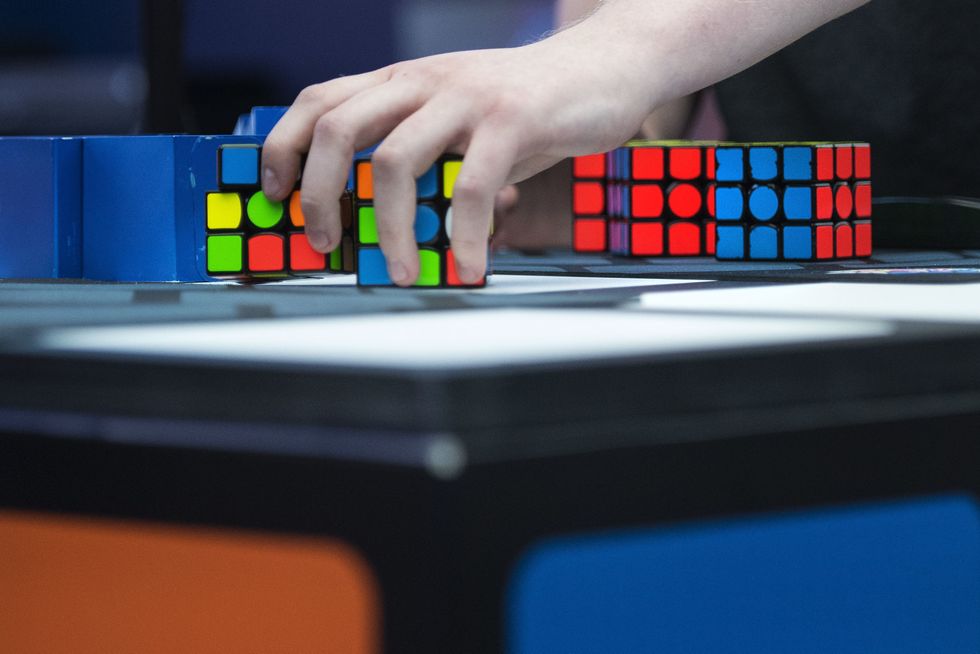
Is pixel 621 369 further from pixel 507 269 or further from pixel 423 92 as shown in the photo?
pixel 507 269

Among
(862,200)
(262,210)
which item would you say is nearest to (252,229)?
(262,210)

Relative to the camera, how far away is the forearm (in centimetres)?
110

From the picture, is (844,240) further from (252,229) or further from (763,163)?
(252,229)

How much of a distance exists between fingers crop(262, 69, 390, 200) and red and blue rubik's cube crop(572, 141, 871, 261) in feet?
1.25

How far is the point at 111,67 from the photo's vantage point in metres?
5.30

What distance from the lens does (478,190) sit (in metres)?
A: 0.96

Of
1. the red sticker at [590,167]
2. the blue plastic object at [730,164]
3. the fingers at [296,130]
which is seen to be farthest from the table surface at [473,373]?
the red sticker at [590,167]

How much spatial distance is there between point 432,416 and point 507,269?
0.73m

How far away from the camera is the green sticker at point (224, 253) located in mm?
1125

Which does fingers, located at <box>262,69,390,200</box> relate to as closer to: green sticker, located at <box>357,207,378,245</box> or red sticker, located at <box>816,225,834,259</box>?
green sticker, located at <box>357,207,378,245</box>

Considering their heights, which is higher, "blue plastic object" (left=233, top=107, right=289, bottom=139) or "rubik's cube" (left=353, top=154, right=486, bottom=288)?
"blue plastic object" (left=233, top=107, right=289, bottom=139)

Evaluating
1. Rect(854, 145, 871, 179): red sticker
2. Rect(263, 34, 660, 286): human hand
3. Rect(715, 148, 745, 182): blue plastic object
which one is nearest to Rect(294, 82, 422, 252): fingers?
Rect(263, 34, 660, 286): human hand

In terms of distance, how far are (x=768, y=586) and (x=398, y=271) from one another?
1.43 ft

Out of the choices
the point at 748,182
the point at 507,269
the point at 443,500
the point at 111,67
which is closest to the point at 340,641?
the point at 443,500
